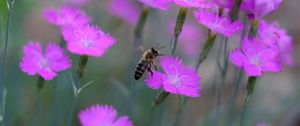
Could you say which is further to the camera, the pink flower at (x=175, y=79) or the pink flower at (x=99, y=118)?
the pink flower at (x=175, y=79)

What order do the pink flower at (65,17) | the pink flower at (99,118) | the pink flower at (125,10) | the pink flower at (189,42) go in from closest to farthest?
the pink flower at (99,118) → the pink flower at (65,17) → the pink flower at (125,10) → the pink flower at (189,42)

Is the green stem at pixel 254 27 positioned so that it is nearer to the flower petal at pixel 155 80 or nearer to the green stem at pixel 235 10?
the green stem at pixel 235 10

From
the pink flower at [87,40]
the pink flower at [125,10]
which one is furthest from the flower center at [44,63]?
the pink flower at [125,10]

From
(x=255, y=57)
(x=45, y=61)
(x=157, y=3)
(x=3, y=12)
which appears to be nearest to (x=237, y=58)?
(x=255, y=57)

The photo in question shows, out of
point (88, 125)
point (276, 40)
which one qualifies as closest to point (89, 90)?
point (276, 40)

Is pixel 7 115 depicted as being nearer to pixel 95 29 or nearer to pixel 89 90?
pixel 89 90

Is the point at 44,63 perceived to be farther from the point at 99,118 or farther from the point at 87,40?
the point at 99,118
